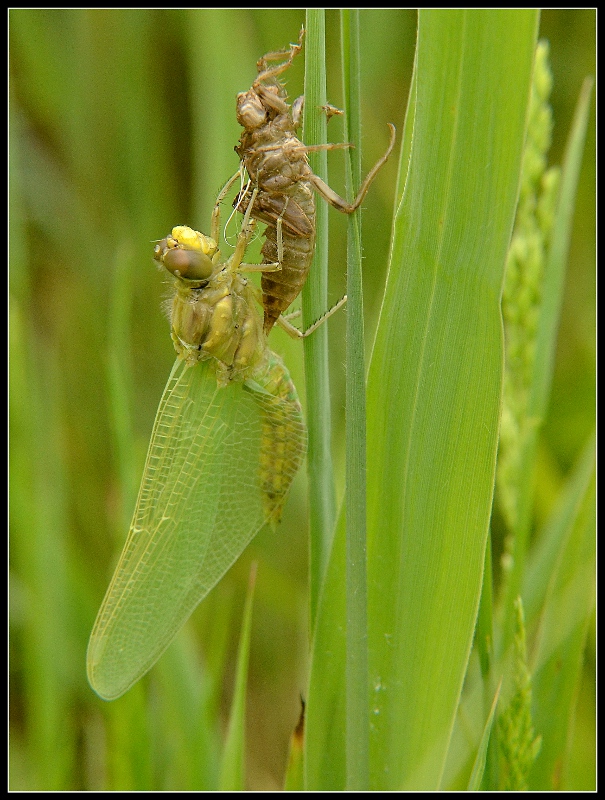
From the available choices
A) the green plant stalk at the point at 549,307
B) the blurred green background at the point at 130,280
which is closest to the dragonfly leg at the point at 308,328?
A: the blurred green background at the point at 130,280

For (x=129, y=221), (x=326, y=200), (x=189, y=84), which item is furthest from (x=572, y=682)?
(x=189, y=84)

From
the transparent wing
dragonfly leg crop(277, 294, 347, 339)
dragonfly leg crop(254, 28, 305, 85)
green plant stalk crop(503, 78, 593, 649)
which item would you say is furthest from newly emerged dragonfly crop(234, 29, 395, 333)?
green plant stalk crop(503, 78, 593, 649)

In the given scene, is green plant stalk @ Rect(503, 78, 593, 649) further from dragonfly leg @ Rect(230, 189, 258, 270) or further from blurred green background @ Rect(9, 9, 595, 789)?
dragonfly leg @ Rect(230, 189, 258, 270)

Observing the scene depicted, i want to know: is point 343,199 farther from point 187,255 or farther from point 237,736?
point 237,736

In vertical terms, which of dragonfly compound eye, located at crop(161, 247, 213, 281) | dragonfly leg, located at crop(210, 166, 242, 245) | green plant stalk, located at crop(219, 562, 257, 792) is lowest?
green plant stalk, located at crop(219, 562, 257, 792)

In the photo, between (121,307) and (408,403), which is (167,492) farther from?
(408,403)
